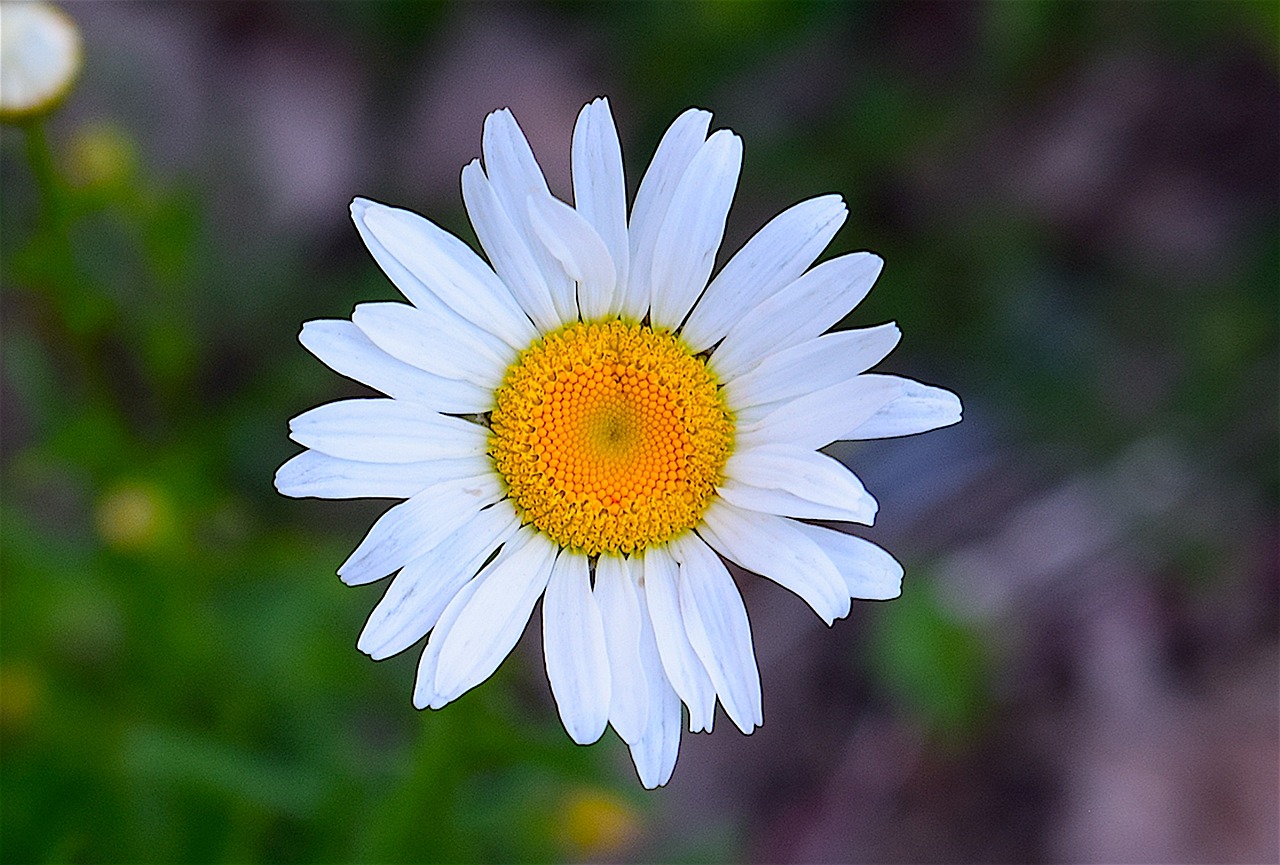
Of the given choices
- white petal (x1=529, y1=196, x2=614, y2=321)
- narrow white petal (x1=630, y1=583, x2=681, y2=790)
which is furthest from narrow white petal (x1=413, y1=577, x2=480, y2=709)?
white petal (x1=529, y1=196, x2=614, y2=321)

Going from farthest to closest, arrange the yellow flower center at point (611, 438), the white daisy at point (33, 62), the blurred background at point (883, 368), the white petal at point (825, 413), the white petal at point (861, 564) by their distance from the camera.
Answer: the blurred background at point (883, 368) → the white daisy at point (33, 62) → the yellow flower center at point (611, 438) → the white petal at point (861, 564) → the white petal at point (825, 413)

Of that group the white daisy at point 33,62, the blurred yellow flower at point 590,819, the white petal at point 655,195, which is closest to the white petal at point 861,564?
the white petal at point 655,195

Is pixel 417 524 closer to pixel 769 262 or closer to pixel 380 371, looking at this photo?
pixel 380 371

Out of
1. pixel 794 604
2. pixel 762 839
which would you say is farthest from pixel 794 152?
pixel 762 839

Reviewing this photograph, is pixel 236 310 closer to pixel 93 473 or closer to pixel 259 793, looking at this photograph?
pixel 93 473

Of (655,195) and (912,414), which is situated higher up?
(655,195)

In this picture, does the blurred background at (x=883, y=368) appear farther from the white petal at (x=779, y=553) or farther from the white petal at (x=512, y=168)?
the white petal at (x=512, y=168)

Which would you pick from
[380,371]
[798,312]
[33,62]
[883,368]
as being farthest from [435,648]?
[883,368]
